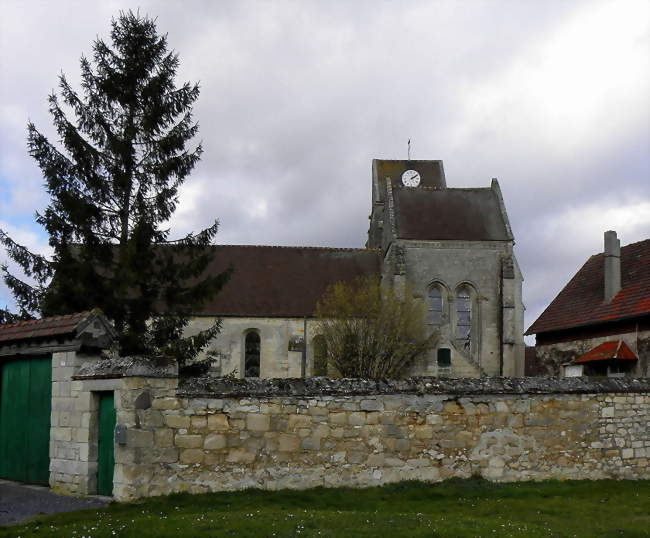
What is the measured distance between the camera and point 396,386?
11938mm

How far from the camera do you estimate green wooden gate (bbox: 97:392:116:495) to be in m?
11.5

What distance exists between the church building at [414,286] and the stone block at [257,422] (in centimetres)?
2305

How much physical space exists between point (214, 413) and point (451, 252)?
94.0 ft

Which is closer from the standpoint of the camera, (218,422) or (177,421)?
(177,421)

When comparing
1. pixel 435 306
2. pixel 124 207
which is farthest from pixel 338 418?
pixel 435 306

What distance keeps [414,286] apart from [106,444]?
27.6 metres

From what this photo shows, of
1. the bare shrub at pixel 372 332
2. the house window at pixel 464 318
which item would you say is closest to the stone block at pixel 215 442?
the bare shrub at pixel 372 332

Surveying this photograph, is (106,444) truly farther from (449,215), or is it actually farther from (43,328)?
(449,215)

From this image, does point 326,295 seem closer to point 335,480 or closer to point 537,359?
point 537,359

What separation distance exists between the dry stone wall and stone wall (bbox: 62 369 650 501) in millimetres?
16

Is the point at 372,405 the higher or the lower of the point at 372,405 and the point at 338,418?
the higher

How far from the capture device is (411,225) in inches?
1539

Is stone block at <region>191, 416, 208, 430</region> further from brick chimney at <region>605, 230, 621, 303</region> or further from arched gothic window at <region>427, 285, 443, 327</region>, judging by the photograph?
arched gothic window at <region>427, 285, 443, 327</region>

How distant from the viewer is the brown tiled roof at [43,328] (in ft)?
40.1
